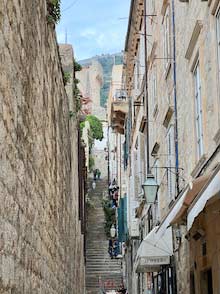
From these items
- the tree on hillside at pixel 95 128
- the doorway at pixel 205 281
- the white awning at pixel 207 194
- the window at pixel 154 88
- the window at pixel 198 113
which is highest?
the tree on hillside at pixel 95 128

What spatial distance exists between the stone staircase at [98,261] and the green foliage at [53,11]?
74.1ft

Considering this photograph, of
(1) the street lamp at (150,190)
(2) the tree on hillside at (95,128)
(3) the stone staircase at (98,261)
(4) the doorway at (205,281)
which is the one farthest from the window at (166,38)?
(2) the tree on hillside at (95,128)

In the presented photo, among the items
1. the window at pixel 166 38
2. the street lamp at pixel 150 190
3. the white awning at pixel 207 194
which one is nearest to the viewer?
the white awning at pixel 207 194

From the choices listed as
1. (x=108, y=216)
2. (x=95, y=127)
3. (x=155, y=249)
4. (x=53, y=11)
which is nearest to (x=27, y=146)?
(x=53, y=11)

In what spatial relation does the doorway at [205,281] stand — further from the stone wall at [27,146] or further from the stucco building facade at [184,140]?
the stone wall at [27,146]

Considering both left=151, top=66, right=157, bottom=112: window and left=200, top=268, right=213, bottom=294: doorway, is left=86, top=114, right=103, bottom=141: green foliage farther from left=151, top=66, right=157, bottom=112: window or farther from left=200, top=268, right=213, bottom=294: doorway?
left=200, top=268, right=213, bottom=294: doorway

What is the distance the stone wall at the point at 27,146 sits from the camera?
5.50 m

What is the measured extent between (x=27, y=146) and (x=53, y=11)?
3.53m

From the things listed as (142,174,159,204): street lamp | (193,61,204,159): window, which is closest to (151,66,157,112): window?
(142,174,159,204): street lamp

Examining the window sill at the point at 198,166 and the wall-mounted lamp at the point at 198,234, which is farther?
the wall-mounted lamp at the point at 198,234

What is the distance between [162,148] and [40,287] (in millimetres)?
8642

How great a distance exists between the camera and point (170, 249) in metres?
13.7

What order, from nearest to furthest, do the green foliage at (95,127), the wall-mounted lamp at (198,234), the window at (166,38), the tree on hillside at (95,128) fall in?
the wall-mounted lamp at (198,234), the window at (166,38), the tree on hillside at (95,128), the green foliage at (95,127)

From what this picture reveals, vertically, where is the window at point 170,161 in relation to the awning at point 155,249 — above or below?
above
